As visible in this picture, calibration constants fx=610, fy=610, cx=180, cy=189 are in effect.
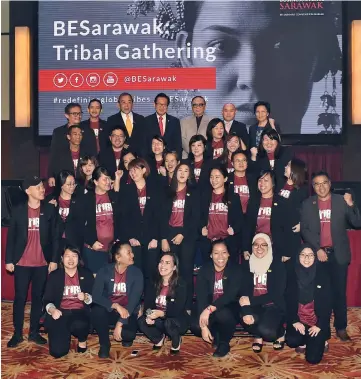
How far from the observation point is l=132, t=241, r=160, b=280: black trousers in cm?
589

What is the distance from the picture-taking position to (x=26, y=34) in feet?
29.4

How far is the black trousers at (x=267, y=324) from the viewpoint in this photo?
5332 mm

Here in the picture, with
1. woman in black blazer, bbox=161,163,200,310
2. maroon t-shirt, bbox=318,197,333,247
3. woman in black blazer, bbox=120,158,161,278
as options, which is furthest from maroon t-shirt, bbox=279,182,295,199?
woman in black blazer, bbox=120,158,161,278

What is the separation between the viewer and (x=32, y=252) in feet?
18.5

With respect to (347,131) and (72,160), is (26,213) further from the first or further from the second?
(347,131)

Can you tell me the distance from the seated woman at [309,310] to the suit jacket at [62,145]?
8.81 feet

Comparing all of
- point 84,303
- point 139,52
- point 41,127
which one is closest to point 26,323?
point 84,303

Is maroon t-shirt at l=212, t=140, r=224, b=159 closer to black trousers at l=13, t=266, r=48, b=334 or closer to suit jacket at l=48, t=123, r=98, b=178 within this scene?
suit jacket at l=48, t=123, r=98, b=178

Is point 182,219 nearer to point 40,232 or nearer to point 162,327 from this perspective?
point 162,327

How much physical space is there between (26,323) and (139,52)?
13.5 feet

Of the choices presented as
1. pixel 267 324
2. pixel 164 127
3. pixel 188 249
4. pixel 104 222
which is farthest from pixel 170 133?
pixel 267 324

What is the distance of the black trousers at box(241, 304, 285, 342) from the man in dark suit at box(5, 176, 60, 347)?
1.91m

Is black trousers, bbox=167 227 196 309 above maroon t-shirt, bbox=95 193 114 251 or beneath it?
beneath

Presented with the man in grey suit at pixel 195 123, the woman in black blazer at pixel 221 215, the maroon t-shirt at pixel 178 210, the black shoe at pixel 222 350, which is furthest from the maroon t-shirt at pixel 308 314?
the man in grey suit at pixel 195 123
